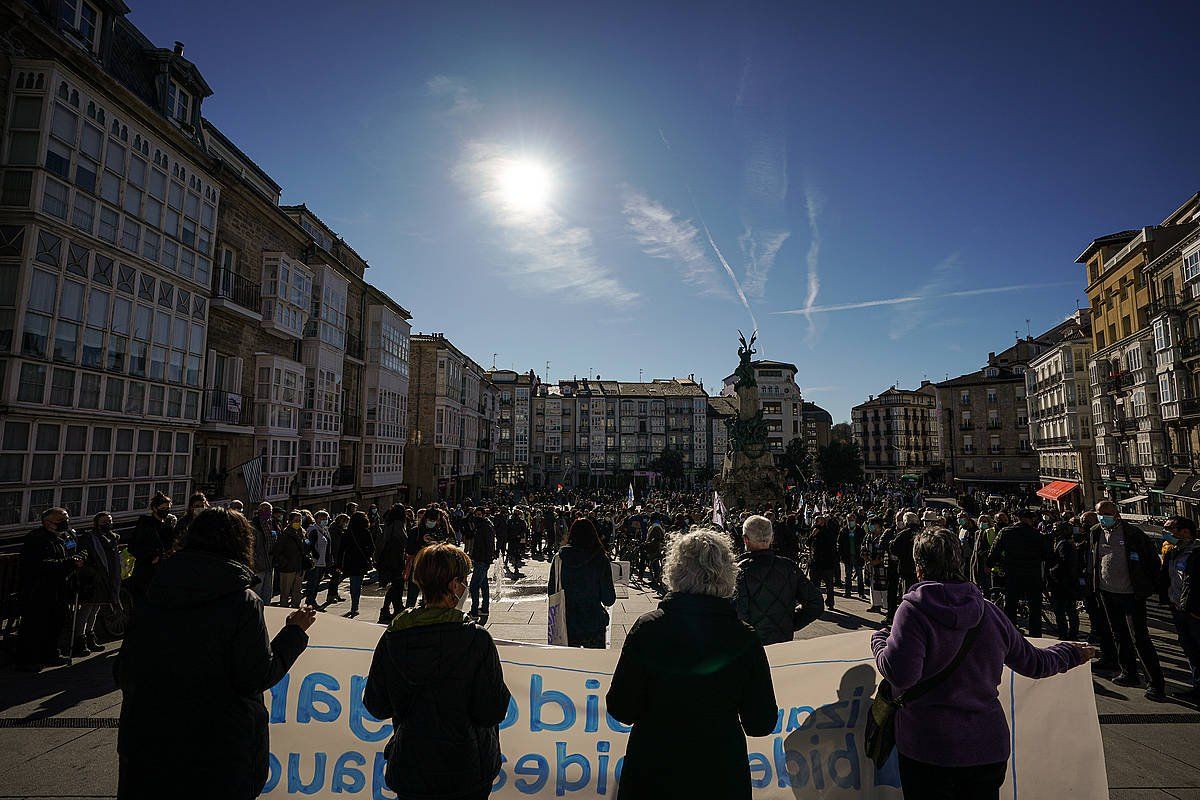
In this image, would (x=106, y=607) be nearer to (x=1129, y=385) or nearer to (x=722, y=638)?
(x=722, y=638)

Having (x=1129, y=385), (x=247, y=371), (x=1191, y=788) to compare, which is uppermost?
(x=1129, y=385)

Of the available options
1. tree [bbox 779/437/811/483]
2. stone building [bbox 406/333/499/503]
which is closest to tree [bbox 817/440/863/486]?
tree [bbox 779/437/811/483]

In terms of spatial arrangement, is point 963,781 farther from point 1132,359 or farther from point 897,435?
point 897,435

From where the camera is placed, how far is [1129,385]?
38.4 metres

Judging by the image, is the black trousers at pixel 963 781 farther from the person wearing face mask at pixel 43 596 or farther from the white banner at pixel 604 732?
the person wearing face mask at pixel 43 596

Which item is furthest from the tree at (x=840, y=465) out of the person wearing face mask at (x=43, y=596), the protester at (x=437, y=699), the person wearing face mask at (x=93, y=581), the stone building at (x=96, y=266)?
the protester at (x=437, y=699)

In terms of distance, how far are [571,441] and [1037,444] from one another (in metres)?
57.5

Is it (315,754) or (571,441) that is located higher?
(571,441)

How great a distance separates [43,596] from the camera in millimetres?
7133

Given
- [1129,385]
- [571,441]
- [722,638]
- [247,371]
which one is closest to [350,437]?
[247,371]

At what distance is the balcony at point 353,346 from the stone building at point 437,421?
12844 mm

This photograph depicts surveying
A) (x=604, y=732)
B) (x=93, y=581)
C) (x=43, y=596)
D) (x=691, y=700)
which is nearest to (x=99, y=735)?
(x=43, y=596)

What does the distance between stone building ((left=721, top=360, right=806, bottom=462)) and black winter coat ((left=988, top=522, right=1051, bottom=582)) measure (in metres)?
85.9

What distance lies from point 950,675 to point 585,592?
3324 millimetres
